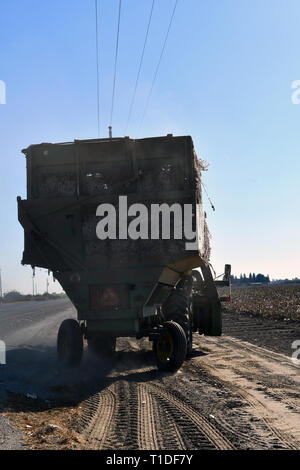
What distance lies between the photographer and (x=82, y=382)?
332 inches

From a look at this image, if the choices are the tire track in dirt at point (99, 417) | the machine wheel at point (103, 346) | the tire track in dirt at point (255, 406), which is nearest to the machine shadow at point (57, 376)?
the machine wheel at point (103, 346)

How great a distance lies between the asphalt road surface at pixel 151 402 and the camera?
4965 millimetres

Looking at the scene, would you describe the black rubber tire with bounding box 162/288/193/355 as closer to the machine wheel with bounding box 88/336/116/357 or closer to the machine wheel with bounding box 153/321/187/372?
the machine wheel with bounding box 153/321/187/372

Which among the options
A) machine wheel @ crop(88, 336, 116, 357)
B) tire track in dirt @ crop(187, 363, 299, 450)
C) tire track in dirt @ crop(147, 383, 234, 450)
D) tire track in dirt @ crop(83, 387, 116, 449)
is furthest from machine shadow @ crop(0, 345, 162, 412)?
tire track in dirt @ crop(147, 383, 234, 450)

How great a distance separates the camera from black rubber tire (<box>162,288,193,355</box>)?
9953 mm

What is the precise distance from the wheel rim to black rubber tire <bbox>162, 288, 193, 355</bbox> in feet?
2.44

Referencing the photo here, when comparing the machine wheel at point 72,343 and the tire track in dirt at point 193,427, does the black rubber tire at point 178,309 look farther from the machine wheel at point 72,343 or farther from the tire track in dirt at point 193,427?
the tire track in dirt at point 193,427

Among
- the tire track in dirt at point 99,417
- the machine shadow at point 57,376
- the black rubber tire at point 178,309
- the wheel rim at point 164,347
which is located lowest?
the machine shadow at point 57,376

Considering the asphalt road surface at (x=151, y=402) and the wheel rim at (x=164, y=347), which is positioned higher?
the wheel rim at (x=164, y=347)

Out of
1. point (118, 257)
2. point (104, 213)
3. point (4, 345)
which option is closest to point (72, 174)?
point (104, 213)

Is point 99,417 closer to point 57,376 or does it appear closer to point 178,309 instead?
point 57,376

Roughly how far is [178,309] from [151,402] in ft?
11.4

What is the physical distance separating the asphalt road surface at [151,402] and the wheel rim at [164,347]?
0.35 metres

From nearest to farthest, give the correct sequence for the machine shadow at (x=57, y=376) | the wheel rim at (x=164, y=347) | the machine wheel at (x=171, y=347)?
1. the machine shadow at (x=57, y=376)
2. the machine wheel at (x=171, y=347)
3. the wheel rim at (x=164, y=347)
